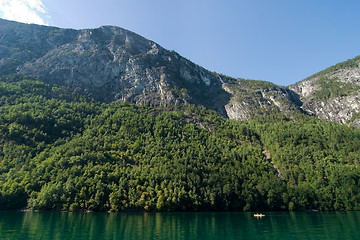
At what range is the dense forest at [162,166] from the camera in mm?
107875

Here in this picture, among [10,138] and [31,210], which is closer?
[31,210]

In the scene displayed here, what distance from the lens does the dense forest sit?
107875mm

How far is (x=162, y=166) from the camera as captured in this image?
131250 millimetres

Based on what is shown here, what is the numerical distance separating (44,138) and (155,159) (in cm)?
7875

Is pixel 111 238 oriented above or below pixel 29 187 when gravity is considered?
below

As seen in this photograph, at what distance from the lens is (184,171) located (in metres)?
127

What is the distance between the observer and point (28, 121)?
6540 inches

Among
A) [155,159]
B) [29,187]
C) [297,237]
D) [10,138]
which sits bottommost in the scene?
[297,237]

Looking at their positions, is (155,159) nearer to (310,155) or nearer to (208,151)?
(208,151)

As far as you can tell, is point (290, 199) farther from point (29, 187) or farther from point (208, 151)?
point (29, 187)

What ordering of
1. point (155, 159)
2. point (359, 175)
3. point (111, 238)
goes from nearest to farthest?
point (111, 238), point (359, 175), point (155, 159)

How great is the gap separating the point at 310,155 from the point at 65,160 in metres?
151

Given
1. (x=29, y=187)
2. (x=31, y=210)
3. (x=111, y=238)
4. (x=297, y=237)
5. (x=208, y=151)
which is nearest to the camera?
(x=111, y=238)

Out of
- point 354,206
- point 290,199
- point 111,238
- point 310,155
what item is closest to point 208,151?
point 290,199
